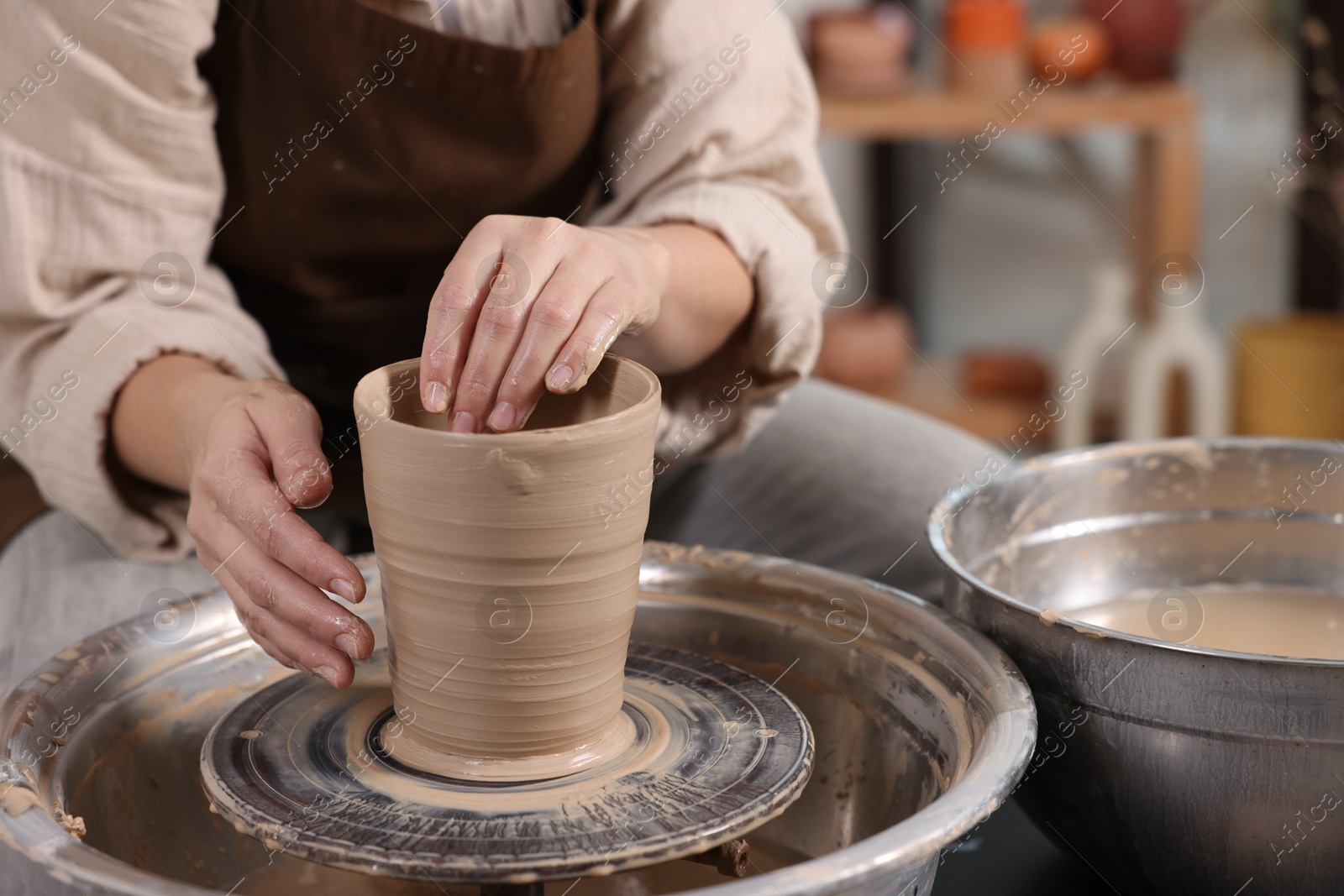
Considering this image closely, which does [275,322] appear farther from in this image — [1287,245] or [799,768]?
[1287,245]

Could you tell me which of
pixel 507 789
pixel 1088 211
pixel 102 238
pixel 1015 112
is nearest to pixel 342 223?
pixel 102 238

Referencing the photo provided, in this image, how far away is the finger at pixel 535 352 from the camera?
0.60 meters

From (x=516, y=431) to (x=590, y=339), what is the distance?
0.20ft

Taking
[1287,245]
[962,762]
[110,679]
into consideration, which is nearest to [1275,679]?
[962,762]

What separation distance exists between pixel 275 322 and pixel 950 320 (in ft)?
6.63

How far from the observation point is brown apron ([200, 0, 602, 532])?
35.3 inches

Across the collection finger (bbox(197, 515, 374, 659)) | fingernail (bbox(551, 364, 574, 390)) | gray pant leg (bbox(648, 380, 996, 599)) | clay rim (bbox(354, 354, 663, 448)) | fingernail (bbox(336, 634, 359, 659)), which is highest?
fingernail (bbox(551, 364, 574, 390))

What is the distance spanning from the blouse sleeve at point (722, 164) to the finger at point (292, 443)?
1.10ft

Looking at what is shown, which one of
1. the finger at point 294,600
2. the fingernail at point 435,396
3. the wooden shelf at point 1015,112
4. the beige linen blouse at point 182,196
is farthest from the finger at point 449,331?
the wooden shelf at point 1015,112

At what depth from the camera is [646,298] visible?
70cm

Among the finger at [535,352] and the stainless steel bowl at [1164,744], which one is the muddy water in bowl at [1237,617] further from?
the finger at [535,352]

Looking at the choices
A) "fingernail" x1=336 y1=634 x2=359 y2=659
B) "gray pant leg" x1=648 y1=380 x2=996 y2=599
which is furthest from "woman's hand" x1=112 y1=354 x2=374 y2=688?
"gray pant leg" x1=648 y1=380 x2=996 y2=599

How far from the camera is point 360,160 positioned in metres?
0.94

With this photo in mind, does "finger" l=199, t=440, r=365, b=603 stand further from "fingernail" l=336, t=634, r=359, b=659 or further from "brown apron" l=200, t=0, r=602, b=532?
"brown apron" l=200, t=0, r=602, b=532
